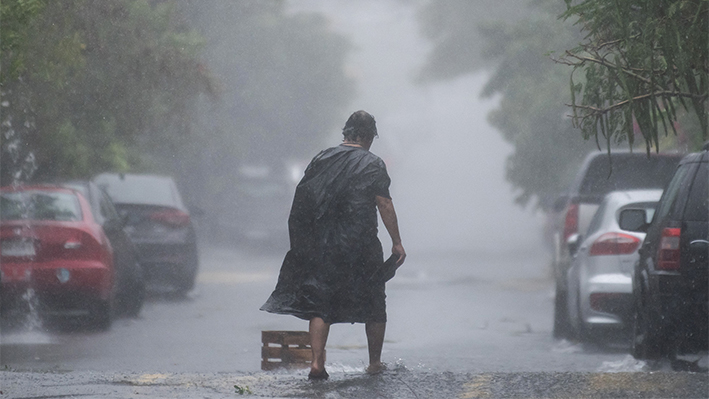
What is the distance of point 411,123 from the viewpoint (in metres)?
47.2

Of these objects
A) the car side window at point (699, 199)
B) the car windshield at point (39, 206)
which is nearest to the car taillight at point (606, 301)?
the car side window at point (699, 199)

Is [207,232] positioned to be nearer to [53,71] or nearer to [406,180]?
[53,71]

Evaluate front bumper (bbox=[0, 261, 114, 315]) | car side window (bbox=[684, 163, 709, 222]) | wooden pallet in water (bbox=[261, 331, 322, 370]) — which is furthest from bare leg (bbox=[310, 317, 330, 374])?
front bumper (bbox=[0, 261, 114, 315])

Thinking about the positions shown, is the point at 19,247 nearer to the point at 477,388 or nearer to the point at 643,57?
the point at 477,388

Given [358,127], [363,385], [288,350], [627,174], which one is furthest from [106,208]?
[363,385]

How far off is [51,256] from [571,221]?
501cm

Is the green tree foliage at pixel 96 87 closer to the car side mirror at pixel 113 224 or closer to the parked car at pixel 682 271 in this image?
the car side mirror at pixel 113 224

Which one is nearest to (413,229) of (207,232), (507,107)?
(207,232)

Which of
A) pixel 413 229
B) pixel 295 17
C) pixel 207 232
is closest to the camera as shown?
pixel 207 232

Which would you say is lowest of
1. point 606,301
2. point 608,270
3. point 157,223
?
point 606,301

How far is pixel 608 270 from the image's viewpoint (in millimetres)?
9141

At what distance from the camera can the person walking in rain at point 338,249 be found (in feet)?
20.0

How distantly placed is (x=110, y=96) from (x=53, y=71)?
260 centimetres

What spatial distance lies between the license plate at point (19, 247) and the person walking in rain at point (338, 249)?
175 inches
